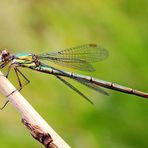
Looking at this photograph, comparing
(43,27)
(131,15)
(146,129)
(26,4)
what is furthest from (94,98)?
(26,4)

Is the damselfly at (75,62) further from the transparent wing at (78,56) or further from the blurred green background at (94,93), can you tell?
the blurred green background at (94,93)

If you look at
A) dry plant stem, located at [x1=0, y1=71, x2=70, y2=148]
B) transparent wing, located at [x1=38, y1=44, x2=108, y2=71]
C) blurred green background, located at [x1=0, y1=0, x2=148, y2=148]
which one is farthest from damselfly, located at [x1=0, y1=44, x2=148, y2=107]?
dry plant stem, located at [x1=0, y1=71, x2=70, y2=148]

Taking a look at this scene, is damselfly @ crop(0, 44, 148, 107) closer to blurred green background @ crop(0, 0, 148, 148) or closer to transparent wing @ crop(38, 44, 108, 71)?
transparent wing @ crop(38, 44, 108, 71)

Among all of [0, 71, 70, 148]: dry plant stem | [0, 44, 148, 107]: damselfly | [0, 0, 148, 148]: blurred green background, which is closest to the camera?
[0, 71, 70, 148]: dry plant stem

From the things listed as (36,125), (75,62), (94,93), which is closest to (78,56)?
(75,62)

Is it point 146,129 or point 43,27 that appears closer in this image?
point 146,129

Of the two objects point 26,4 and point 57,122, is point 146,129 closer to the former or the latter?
point 57,122

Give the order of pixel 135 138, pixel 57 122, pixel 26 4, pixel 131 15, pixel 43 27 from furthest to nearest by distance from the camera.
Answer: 1. pixel 26 4
2. pixel 43 27
3. pixel 131 15
4. pixel 57 122
5. pixel 135 138
